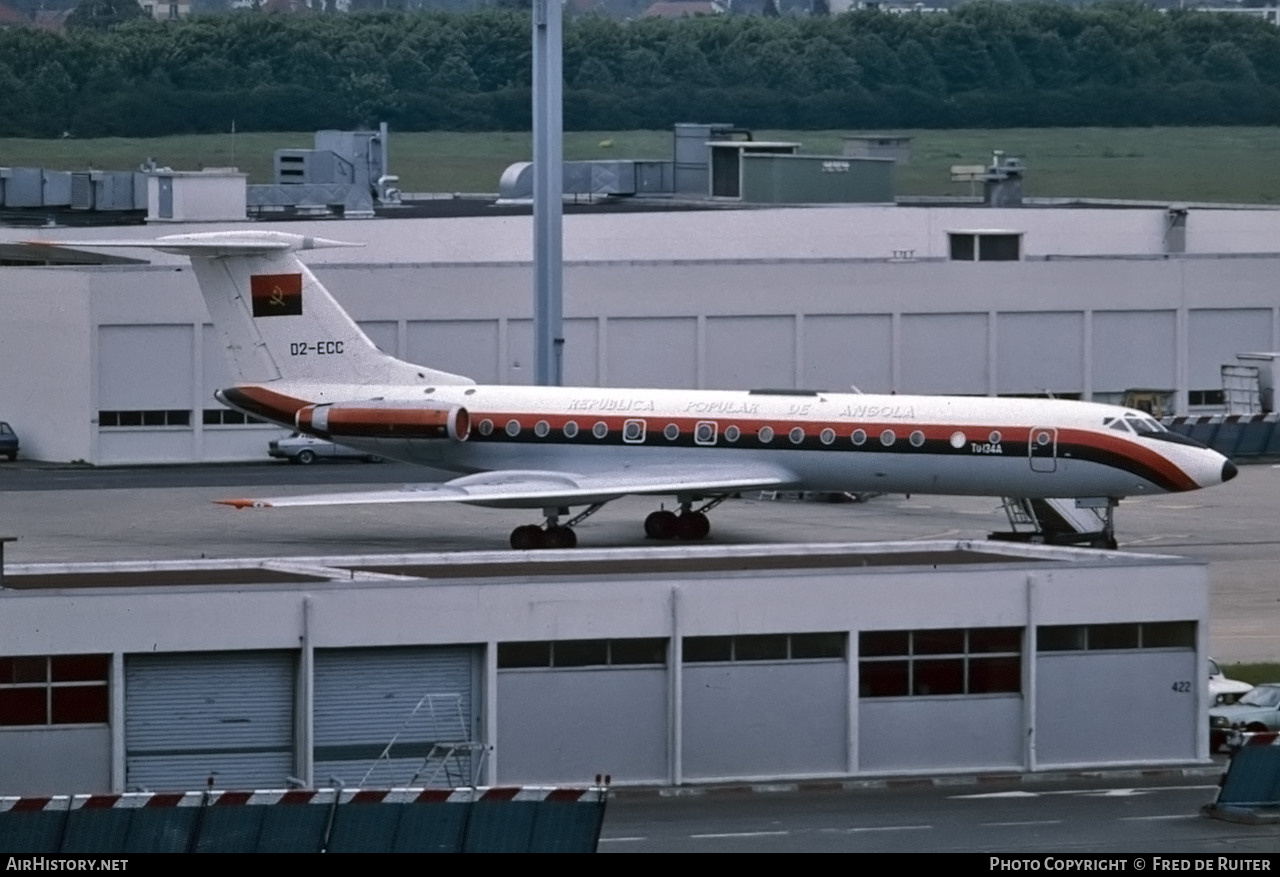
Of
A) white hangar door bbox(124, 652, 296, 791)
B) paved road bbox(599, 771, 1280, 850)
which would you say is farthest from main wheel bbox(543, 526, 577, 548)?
white hangar door bbox(124, 652, 296, 791)

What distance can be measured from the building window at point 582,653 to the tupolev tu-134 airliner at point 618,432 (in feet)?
52.3

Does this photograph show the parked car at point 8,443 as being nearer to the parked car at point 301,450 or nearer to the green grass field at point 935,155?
the parked car at point 301,450

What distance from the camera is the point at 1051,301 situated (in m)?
67.2

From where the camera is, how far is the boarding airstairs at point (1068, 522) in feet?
148

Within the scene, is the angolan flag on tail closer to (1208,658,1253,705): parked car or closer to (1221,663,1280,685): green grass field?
(1221,663,1280,685): green grass field

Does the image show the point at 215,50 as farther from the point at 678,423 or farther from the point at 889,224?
the point at 678,423

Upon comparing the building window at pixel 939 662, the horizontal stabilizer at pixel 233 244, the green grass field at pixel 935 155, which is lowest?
the building window at pixel 939 662

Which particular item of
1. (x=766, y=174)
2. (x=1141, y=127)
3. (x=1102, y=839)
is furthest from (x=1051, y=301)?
(x=1141, y=127)

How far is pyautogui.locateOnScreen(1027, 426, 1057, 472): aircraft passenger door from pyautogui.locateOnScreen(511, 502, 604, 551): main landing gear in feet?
25.7

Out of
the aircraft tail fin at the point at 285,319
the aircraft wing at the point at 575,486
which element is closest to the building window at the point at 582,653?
the aircraft wing at the point at 575,486

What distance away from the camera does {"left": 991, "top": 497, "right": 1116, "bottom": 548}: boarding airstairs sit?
45.0 m

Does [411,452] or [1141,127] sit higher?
[1141,127]

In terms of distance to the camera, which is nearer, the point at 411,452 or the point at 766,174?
the point at 411,452

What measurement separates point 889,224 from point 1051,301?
Answer: 30.6 feet
